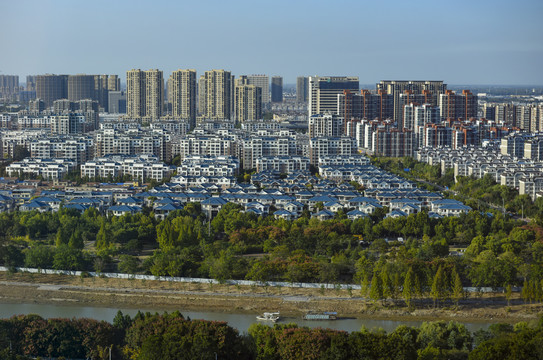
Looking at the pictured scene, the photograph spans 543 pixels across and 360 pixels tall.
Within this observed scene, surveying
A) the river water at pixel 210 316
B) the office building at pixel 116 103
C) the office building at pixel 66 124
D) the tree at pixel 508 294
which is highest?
the office building at pixel 116 103

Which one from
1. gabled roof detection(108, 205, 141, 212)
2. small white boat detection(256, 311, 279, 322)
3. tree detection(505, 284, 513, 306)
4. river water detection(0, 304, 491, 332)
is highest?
gabled roof detection(108, 205, 141, 212)

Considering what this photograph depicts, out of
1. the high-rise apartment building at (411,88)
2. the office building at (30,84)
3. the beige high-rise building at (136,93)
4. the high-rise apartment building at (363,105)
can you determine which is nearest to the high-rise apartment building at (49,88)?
the beige high-rise building at (136,93)

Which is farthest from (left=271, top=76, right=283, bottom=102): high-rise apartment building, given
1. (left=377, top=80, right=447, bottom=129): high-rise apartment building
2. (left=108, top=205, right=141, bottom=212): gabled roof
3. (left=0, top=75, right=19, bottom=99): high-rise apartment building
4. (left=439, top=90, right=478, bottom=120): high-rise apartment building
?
(left=108, top=205, right=141, bottom=212): gabled roof

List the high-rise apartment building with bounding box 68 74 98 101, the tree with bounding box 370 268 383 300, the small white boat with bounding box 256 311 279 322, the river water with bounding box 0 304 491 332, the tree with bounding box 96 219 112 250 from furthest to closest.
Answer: the high-rise apartment building with bounding box 68 74 98 101
the tree with bounding box 96 219 112 250
the tree with bounding box 370 268 383 300
the small white boat with bounding box 256 311 279 322
the river water with bounding box 0 304 491 332

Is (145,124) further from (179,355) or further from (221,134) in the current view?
(179,355)

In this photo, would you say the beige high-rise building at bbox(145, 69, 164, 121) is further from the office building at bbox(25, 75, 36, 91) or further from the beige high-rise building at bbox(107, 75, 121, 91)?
the office building at bbox(25, 75, 36, 91)

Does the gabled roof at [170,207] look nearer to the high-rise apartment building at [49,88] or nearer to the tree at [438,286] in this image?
the tree at [438,286]
